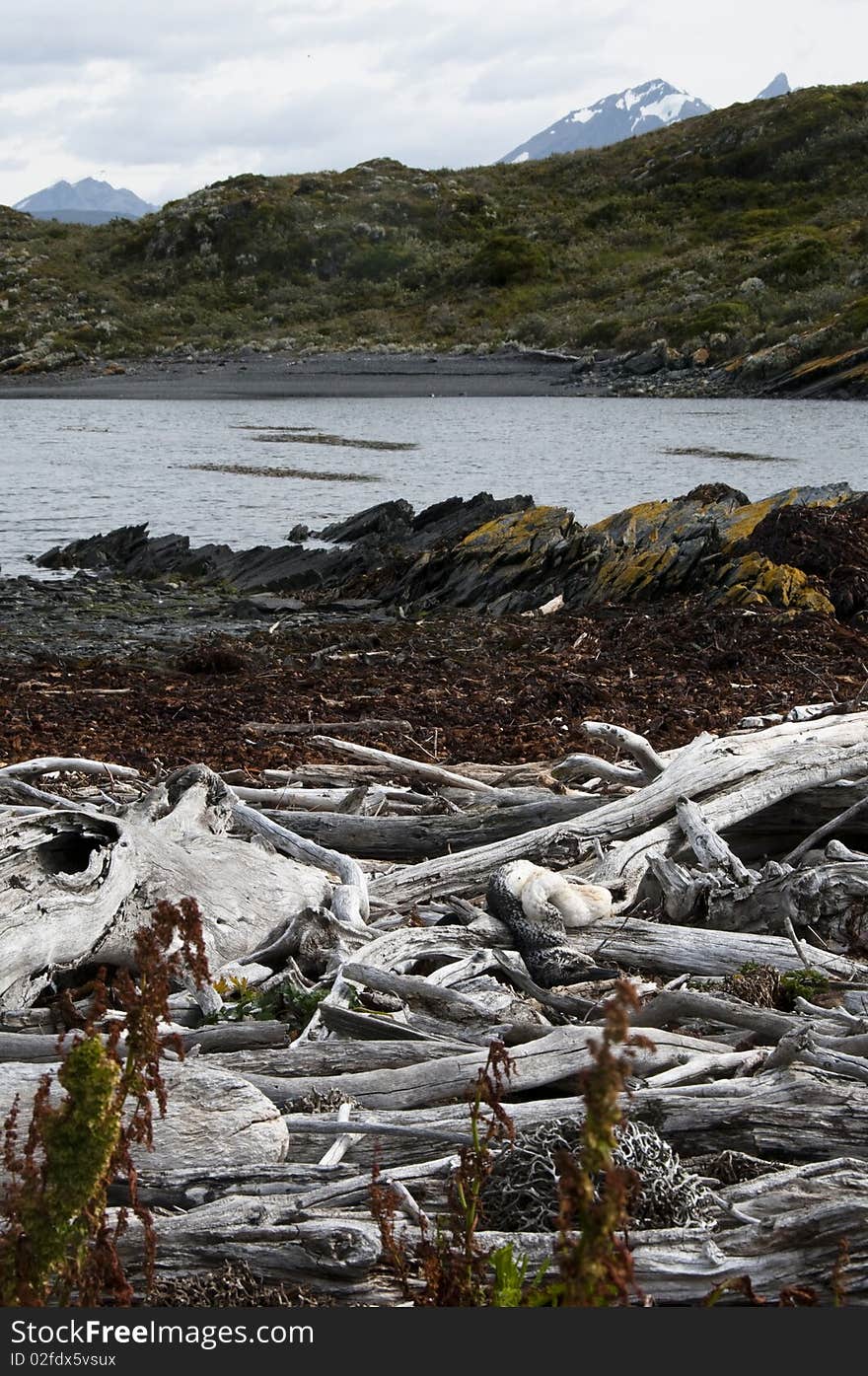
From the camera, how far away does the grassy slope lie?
67.2 metres

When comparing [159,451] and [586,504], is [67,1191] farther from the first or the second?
[159,451]

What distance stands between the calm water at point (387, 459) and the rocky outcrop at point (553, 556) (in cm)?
227

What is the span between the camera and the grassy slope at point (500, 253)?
221ft

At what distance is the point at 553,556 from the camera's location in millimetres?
17719

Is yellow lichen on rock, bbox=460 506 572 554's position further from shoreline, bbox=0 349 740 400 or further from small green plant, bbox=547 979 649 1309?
shoreline, bbox=0 349 740 400

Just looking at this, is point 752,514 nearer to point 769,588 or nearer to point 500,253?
point 769,588

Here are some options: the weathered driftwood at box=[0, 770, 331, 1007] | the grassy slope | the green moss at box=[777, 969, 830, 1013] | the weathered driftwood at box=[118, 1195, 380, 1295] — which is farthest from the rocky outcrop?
the grassy slope

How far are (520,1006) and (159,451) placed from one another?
3643cm

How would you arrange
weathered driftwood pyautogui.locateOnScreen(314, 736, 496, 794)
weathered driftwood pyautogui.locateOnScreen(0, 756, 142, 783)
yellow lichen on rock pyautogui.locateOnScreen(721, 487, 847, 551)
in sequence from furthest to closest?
yellow lichen on rock pyautogui.locateOnScreen(721, 487, 847, 551) < weathered driftwood pyautogui.locateOnScreen(314, 736, 496, 794) < weathered driftwood pyautogui.locateOnScreen(0, 756, 142, 783)

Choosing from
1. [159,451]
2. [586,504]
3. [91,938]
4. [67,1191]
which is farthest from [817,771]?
[159,451]

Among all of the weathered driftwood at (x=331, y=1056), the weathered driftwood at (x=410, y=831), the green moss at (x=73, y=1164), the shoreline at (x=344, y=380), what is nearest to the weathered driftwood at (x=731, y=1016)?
the weathered driftwood at (x=331, y=1056)

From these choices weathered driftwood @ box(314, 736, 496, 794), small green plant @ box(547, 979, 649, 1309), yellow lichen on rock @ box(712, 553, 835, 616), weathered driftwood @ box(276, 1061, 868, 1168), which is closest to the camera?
small green plant @ box(547, 979, 649, 1309)

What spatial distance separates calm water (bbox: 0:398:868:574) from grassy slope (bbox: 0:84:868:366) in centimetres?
1557

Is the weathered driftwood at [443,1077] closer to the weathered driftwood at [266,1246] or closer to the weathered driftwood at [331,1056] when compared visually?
the weathered driftwood at [331,1056]
